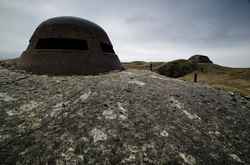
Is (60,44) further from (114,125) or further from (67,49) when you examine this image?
(114,125)

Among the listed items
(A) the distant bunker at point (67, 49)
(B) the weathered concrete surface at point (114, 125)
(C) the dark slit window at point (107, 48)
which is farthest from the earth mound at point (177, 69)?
(B) the weathered concrete surface at point (114, 125)

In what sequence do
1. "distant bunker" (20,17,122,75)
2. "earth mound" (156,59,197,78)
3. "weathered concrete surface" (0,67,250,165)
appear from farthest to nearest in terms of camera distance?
"earth mound" (156,59,197,78) < "distant bunker" (20,17,122,75) < "weathered concrete surface" (0,67,250,165)

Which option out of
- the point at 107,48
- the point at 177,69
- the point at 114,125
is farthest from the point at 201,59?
the point at 114,125

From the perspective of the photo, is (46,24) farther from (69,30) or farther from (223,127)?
(223,127)

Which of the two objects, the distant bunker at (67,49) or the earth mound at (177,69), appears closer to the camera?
the distant bunker at (67,49)

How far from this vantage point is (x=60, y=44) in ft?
26.3

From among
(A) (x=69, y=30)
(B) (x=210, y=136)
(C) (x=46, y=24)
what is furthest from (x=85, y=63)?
(B) (x=210, y=136)

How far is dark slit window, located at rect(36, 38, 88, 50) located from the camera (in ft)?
26.2

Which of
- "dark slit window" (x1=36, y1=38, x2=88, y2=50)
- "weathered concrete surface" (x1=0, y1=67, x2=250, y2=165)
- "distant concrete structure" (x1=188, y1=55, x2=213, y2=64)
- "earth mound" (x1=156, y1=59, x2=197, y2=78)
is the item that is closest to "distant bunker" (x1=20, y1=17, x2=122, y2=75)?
"dark slit window" (x1=36, y1=38, x2=88, y2=50)

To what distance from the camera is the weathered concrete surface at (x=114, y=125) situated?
3.13 meters

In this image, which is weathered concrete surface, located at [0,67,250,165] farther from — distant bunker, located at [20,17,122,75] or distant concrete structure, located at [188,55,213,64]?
distant concrete structure, located at [188,55,213,64]

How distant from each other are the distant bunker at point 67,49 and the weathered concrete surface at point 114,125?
5.31ft

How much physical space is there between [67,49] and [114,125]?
550cm

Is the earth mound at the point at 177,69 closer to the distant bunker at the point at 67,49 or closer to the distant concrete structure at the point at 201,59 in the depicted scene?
the distant concrete structure at the point at 201,59
